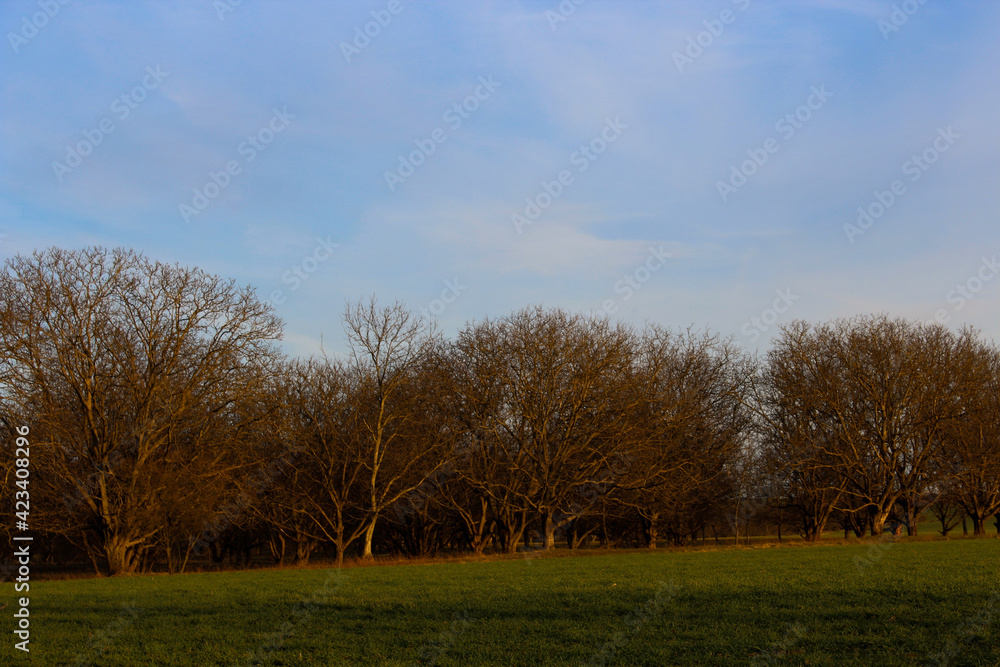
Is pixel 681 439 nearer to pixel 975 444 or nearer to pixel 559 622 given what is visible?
pixel 975 444

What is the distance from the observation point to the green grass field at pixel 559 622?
9922 millimetres

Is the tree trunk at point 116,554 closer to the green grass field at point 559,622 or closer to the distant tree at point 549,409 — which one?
the green grass field at point 559,622

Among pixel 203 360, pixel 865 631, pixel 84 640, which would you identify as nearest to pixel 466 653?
pixel 865 631

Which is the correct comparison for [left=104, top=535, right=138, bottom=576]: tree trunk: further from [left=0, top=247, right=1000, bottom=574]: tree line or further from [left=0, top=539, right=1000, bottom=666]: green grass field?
[left=0, top=539, right=1000, bottom=666]: green grass field

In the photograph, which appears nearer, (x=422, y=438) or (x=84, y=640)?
(x=84, y=640)

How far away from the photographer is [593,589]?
16562 mm

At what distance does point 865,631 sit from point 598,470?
100 ft

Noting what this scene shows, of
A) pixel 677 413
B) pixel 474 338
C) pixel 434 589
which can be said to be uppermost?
pixel 474 338

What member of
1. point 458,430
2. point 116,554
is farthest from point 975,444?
point 116,554

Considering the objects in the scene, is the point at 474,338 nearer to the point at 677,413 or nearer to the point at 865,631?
the point at 677,413

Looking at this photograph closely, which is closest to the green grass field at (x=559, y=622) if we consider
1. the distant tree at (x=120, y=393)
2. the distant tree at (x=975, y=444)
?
the distant tree at (x=120, y=393)

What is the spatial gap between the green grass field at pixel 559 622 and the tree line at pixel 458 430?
13.0 meters

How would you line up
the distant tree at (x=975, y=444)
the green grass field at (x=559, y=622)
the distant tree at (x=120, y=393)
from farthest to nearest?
1. the distant tree at (x=975, y=444)
2. the distant tree at (x=120, y=393)
3. the green grass field at (x=559, y=622)

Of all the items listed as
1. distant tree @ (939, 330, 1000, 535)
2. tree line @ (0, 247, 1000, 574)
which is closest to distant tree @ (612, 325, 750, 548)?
tree line @ (0, 247, 1000, 574)
